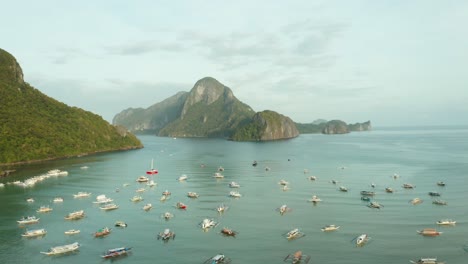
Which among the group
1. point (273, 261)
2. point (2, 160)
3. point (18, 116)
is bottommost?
point (273, 261)

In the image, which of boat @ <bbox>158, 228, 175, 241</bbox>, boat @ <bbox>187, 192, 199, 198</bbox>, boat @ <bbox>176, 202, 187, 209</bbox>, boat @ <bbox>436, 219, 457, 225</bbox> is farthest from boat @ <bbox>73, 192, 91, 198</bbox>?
boat @ <bbox>436, 219, 457, 225</bbox>

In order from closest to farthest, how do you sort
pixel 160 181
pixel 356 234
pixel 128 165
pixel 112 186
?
1. pixel 356 234
2. pixel 112 186
3. pixel 160 181
4. pixel 128 165

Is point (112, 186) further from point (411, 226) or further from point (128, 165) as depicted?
point (411, 226)

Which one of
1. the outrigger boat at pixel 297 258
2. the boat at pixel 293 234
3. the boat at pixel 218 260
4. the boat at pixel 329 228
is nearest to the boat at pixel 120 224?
the boat at pixel 218 260

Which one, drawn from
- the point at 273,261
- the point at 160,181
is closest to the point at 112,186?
the point at 160,181

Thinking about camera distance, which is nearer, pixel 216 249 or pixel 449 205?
pixel 216 249

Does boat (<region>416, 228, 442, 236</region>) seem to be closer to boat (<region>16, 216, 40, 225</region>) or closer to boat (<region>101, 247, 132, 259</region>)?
boat (<region>101, 247, 132, 259</region>)

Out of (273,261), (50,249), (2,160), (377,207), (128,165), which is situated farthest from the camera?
(128,165)

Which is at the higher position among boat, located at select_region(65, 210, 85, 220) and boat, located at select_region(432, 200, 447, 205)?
boat, located at select_region(65, 210, 85, 220)

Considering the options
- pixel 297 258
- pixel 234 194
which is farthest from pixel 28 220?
pixel 297 258
